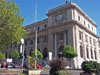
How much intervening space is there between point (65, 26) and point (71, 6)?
6665 mm

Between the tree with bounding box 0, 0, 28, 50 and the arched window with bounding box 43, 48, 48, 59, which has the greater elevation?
the tree with bounding box 0, 0, 28, 50

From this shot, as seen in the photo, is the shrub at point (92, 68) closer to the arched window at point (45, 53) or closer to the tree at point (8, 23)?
the tree at point (8, 23)

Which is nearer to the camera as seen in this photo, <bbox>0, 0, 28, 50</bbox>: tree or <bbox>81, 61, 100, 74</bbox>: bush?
<bbox>81, 61, 100, 74</bbox>: bush

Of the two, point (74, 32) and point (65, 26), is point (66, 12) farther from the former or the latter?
point (74, 32)

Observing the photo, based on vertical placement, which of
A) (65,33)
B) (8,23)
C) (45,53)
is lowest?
(45,53)

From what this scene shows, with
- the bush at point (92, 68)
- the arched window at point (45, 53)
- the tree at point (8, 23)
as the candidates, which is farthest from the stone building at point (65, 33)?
the bush at point (92, 68)

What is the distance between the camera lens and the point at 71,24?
37.0m

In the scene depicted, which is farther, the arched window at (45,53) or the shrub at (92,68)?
the arched window at (45,53)

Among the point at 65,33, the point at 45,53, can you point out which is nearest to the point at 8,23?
the point at 65,33

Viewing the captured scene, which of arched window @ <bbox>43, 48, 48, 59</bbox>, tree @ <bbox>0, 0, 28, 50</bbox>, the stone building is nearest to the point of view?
tree @ <bbox>0, 0, 28, 50</bbox>

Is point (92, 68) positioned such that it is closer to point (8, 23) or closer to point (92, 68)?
point (92, 68)

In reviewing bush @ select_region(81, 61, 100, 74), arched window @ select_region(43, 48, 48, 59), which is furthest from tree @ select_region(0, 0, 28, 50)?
arched window @ select_region(43, 48, 48, 59)

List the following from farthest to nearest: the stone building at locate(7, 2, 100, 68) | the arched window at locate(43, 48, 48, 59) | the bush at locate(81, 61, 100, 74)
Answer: the arched window at locate(43, 48, 48, 59) → the stone building at locate(7, 2, 100, 68) → the bush at locate(81, 61, 100, 74)

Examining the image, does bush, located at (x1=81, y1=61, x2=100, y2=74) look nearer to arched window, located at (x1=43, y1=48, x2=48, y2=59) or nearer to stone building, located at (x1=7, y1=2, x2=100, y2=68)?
stone building, located at (x1=7, y1=2, x2=100, y2=68)
